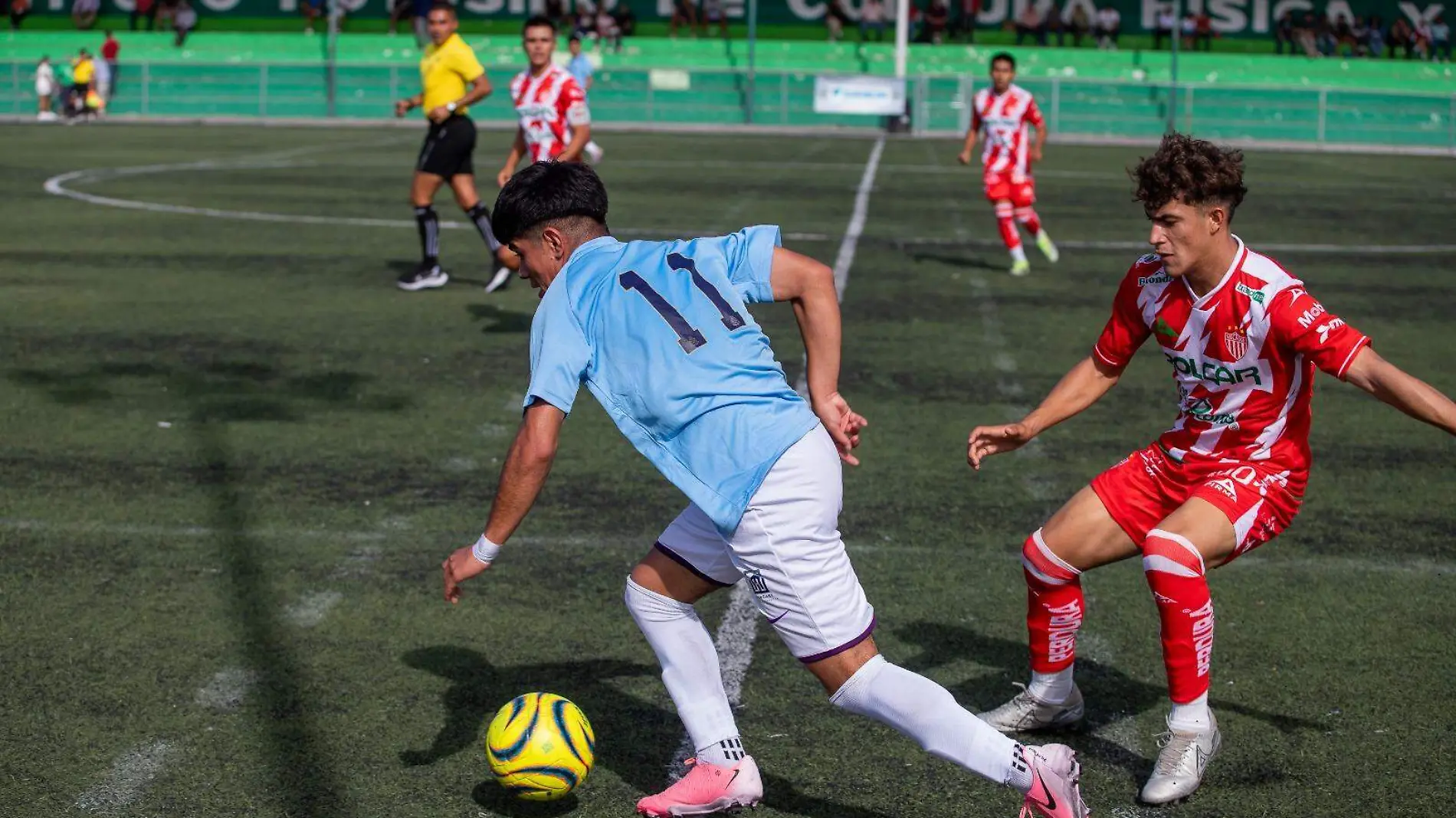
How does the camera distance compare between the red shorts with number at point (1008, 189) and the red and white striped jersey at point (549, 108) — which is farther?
the red shorts with number at point (1008, 189)

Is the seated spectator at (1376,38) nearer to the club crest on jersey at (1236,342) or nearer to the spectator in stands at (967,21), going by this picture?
the spectator in stands at (967,21)

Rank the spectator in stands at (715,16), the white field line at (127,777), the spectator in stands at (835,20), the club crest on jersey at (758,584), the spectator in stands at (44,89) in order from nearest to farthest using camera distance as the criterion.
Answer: the club crest on jersey at (758,584)
the white field line at (127,777)
the spectator in stands at (44,89)
the spectator in stands at (835,20)
the spectator in stands at (715,16)

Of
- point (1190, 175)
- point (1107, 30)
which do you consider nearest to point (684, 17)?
point (1107, 30)

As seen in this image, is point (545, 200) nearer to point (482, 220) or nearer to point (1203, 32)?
point (482, 220)

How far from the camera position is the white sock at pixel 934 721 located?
13.2ft

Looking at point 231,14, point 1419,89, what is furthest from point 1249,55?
point 231,14

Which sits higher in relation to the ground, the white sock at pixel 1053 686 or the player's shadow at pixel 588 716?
the white sock at pixel 1053 686

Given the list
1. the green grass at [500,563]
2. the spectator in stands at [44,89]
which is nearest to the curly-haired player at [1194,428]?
the green grass at [500,563]

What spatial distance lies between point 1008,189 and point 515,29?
1662 inches

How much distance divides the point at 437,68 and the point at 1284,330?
10402 millimetres

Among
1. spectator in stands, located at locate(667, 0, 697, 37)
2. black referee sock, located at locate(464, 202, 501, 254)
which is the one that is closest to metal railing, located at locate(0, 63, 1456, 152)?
spectator in stands, located at locate(667, 0, 697, 37)

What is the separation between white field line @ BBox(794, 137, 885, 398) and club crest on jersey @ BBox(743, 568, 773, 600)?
13.8 ft

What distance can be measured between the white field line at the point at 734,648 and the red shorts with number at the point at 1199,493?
1163mm

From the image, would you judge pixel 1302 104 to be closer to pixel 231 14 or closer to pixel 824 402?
pixel 231 14
